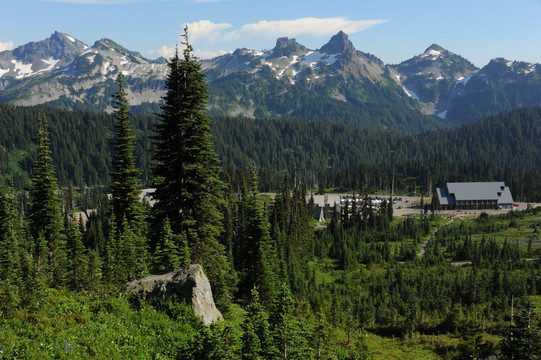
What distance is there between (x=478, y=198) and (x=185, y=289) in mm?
187379

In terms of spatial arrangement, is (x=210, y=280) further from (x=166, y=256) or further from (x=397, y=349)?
(x=397, y=349)

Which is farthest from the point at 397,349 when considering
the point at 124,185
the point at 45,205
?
the point at 45,205

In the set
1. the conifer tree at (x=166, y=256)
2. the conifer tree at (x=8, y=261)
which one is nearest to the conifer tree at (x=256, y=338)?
the conifer tree at (x=8, y=261)

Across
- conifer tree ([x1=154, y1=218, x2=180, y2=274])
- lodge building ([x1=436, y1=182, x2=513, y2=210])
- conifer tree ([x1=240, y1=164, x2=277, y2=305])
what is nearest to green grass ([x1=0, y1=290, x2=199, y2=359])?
conifer tree ([x1=154, y1=218, x2=180, y2=274])

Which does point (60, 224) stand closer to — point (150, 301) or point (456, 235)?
point (150, 301)

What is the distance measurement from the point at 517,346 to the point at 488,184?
7232 inches

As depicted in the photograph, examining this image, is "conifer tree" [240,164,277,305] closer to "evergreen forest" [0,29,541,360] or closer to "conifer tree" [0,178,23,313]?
"evergreen forest" [0,29,541,360]

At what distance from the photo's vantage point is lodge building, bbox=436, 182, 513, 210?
586 feet

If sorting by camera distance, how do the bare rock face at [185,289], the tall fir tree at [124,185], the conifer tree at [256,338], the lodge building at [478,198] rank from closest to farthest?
the conifer tree at [256,338] < the bare rock face at [185,289] < the tall fir tree at [124,185] < the lodge building at [478,198]

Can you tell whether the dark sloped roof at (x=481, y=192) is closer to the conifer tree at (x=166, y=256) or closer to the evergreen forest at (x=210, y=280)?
the evergreen forest at (x=210, y=280)

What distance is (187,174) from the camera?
29453 millimetres

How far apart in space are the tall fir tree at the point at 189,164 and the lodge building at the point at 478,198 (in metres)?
170

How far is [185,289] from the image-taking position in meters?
18.6

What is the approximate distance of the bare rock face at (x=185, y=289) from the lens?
18.5m
